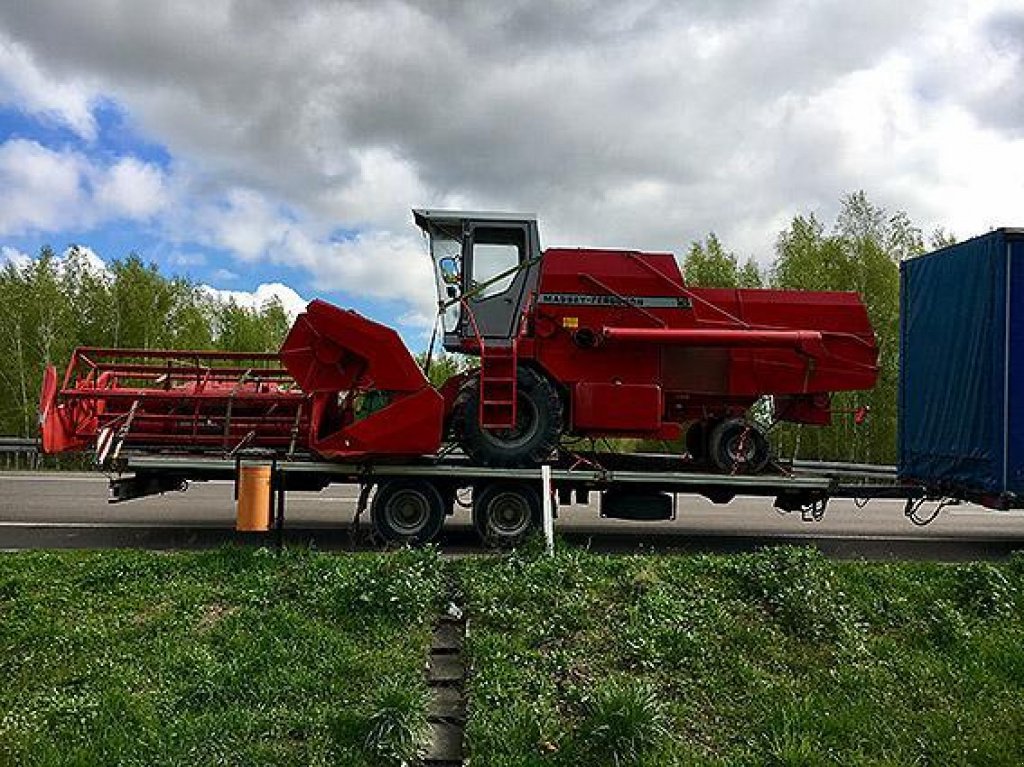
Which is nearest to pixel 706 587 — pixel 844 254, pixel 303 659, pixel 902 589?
pixel 902 589

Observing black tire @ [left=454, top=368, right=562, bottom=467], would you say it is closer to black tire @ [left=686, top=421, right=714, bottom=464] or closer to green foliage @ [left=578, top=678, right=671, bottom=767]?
black tire @ [left=686, top=421, right=714, bottom=464]

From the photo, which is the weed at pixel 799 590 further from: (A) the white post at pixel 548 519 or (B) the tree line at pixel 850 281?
(B) the tree line at pixel 850 281

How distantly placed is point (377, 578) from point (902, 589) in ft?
13.6

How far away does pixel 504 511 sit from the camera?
997 centimetres

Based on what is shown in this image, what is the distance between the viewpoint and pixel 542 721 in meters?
4.80

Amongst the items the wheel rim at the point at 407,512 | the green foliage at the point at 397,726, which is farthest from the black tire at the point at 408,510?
the green foliage at the point at 397,726

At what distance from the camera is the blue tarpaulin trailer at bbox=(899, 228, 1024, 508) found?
9.47 m

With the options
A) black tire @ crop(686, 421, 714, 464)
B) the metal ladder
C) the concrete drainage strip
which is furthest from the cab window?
the concrete drainage strip

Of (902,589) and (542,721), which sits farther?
(902,589)

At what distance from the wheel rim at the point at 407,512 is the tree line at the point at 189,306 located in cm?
2138

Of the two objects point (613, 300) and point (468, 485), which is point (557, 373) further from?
point (468, 485)

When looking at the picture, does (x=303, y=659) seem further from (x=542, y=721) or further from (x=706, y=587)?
(x=706, y=587)

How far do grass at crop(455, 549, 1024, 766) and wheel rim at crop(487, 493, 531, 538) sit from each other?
2.24 metres

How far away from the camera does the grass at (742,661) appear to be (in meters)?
4.64
